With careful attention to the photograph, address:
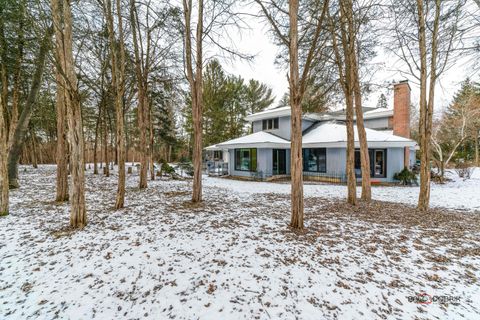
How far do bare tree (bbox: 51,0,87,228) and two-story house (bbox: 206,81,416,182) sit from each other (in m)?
10.9

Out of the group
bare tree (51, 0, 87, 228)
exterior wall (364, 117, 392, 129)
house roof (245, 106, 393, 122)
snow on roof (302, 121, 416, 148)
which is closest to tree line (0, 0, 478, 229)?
bare tree (51, 0, 87, 228)

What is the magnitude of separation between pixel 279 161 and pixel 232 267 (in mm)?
12736

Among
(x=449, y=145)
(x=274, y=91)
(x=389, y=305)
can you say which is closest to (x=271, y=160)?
(x=389, y=305)

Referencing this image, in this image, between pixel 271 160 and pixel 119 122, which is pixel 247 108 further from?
pixel 119 122

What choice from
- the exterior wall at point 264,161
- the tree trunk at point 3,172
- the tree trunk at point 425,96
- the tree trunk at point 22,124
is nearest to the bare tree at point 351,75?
the tree trunk at point 425,96

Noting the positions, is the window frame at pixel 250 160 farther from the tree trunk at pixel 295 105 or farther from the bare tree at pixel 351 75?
the tree trunk at pixel 295 105

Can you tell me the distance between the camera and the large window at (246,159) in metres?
15.3

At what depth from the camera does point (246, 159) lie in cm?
1593

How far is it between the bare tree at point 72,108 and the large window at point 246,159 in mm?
11622

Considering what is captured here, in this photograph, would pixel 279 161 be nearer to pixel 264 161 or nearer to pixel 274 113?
pixel 264 161

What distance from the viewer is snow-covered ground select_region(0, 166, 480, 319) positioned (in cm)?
243

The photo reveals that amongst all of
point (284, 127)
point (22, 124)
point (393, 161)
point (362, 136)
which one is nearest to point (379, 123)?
point (393, 161)

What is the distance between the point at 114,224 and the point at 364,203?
811 cm

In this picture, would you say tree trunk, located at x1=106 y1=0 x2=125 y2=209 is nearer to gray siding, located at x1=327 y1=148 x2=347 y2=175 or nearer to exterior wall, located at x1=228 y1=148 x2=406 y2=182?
exterior wall, located at x1=228 y1=148 x2=406 y2=182
